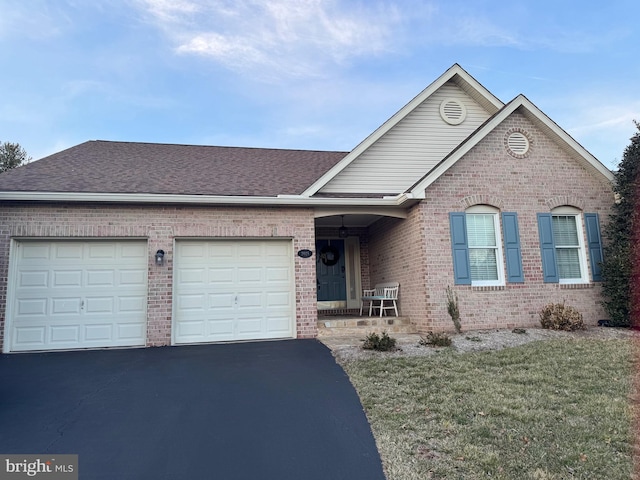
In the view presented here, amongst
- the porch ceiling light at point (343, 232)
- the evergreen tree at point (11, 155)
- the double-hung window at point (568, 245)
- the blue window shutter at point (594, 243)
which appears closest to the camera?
the double-hung window at point (568, 245)

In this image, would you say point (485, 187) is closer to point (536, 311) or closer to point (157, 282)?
point (536, 311)

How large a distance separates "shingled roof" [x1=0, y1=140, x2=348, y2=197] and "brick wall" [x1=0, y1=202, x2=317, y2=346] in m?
0.42

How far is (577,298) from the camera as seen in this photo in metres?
9.49

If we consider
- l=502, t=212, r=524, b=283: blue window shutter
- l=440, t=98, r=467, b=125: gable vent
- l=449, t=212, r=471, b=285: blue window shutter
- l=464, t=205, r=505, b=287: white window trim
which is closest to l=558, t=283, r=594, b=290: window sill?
l=502, t=212, r=524, b=283: blue window shutter

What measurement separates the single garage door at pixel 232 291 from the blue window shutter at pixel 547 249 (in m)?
5.76

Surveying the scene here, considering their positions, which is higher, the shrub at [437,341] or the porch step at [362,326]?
the porch step at [362,326]

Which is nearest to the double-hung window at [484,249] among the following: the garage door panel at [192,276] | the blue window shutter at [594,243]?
the blue window shutter at [594,243]

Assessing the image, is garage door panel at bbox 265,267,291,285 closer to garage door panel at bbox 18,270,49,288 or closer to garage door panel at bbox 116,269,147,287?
garage door panel at bbox 116,269,147,287

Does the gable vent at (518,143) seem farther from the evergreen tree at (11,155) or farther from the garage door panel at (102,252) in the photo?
the evergreen tree at (11,155)

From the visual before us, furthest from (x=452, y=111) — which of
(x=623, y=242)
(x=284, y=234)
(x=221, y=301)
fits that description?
(x=221, y=301)

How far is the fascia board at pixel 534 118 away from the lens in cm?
926

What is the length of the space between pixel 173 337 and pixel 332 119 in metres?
12.2

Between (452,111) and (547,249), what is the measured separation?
173 inches

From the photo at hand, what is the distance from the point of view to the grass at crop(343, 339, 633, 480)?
11.5ft
